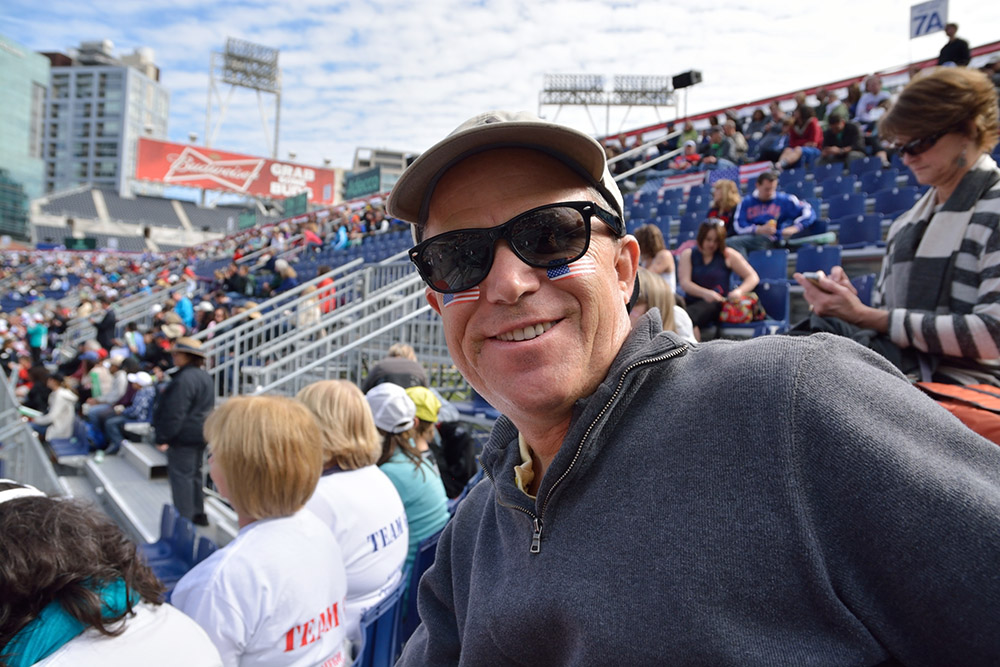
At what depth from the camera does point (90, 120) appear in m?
94.8

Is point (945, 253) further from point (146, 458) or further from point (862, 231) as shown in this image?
point (146, 458)

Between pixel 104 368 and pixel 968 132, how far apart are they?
1267 centimetres

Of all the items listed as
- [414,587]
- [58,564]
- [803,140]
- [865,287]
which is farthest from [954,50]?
[58,564]

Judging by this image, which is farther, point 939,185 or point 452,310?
point 939,185

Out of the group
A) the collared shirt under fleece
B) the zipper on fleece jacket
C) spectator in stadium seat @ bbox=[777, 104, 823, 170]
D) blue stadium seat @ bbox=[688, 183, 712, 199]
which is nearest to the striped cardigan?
the collared shirt under fleece

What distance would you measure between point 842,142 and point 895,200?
2.95 meters

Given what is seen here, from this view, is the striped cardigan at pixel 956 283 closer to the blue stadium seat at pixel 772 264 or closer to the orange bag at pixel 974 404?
the orange bag at pixel 974 404

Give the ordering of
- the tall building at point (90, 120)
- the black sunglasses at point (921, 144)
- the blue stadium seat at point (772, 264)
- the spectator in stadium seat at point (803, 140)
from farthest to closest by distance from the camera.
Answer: the tall building at point (90, 120)
the spectator in stadium seat at point (803, 140)
the blue stadium seat at point (772, 264)
the black sunglasses at point (921, 144)

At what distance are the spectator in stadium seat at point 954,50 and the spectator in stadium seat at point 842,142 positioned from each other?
1.52m

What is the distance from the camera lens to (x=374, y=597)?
279 cm

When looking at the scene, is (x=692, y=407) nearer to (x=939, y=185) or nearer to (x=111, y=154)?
(x=939, y=185)

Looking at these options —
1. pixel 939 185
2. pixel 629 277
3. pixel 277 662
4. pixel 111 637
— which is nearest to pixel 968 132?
pixel 939 185

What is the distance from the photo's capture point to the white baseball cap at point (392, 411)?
3.41 meters

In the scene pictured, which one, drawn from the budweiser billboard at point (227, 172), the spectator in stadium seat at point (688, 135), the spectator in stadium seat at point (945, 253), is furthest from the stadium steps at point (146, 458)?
the budweiser billboard at point (227, 172)
